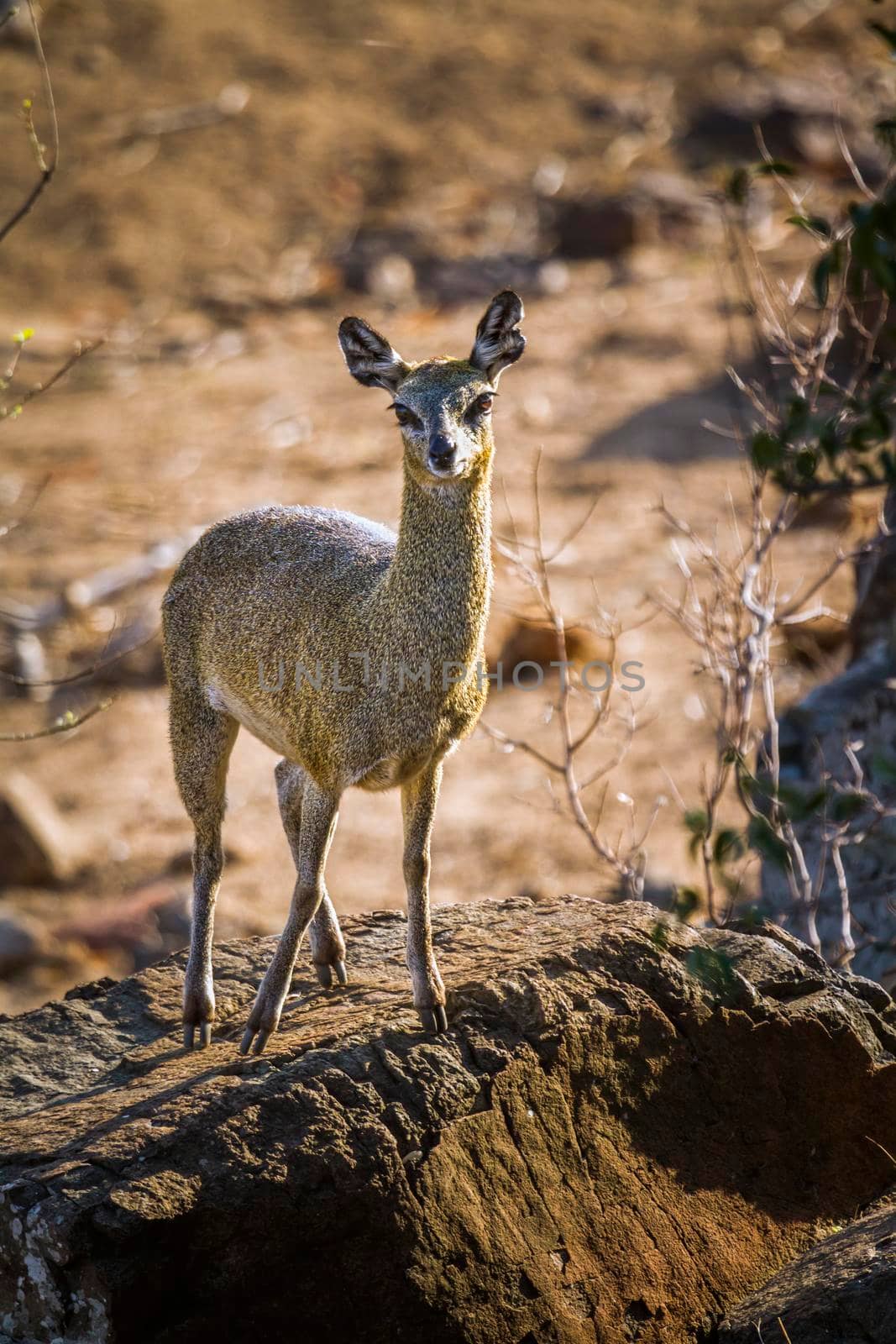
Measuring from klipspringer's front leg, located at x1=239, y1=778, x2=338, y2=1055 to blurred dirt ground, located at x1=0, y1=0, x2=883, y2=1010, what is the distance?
5.07 metres

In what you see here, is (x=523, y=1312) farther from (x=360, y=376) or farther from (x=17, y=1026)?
(x=360, y=376)

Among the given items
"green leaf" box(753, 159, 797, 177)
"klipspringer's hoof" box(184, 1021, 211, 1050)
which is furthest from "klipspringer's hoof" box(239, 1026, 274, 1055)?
"green leaf" box(753, 159, 797, 177)

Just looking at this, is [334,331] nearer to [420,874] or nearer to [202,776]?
[202,776]

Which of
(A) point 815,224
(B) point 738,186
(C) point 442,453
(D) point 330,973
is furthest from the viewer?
(B) point 738,186

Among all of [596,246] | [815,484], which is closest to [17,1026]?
[815,484]

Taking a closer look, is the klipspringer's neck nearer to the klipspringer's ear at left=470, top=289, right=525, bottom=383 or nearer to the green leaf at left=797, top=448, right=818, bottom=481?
the klipspringer's ear at left=470, top=289, right=525, bottom=383

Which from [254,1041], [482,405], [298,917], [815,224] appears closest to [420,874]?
[298,917]

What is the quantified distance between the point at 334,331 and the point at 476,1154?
18.9 m

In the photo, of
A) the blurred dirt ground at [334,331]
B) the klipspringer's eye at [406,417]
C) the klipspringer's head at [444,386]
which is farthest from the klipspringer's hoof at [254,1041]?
the blurred dirt ground at [334,331]

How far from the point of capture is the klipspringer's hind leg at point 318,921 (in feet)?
22.1

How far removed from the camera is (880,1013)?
6.44 metres

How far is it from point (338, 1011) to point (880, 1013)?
2234 mm

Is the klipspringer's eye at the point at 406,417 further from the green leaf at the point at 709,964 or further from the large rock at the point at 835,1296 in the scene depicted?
the large rock at the point at 835,1296

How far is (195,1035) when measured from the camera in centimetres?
652
